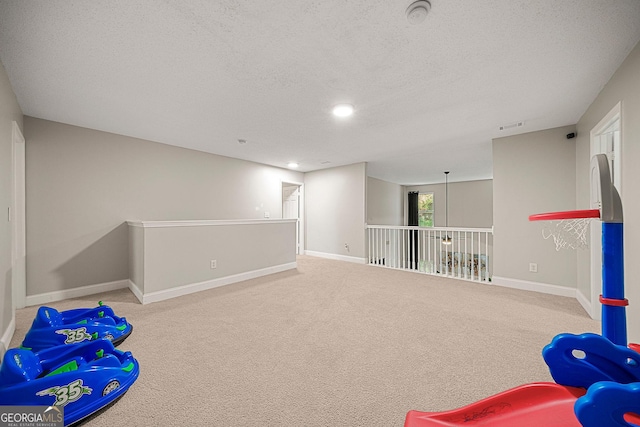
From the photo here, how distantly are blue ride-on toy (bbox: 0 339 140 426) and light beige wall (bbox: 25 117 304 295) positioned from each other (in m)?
2.39

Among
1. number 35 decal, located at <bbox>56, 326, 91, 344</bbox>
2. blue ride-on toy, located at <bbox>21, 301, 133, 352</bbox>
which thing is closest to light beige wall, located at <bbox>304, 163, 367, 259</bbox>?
blue ride-on toy, located at <bbox>21, 301, 133, 352</bbox>

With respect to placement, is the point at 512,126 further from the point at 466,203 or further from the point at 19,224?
the point at 466,203

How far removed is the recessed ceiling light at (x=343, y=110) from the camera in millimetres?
2773

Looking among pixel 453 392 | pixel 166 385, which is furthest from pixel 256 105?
pixel 453 392

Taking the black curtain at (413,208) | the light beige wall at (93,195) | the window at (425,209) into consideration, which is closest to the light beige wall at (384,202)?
the black curtain at (413,208)

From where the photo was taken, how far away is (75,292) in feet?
11.0

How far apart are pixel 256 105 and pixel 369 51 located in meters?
1.44

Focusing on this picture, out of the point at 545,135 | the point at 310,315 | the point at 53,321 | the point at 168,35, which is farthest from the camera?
the point at 545,135

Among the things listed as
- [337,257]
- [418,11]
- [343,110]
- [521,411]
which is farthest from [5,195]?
[337,257]

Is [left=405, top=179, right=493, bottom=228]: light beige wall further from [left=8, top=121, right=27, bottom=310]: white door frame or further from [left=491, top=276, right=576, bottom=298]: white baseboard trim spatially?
[left=8, top=121, right=27, bottom=310]: white door frame

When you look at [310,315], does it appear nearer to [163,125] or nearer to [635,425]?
[635,425]

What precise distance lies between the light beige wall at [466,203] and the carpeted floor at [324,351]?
20.7 feet

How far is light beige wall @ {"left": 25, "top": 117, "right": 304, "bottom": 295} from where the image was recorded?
312 cm

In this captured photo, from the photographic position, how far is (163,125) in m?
3.38
